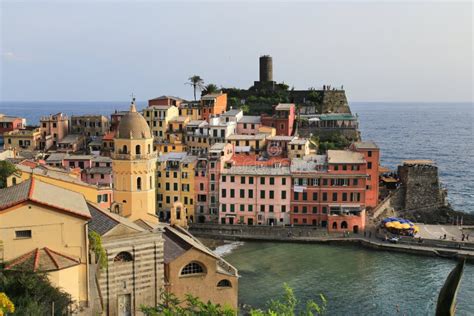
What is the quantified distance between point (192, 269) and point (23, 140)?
55377 mm

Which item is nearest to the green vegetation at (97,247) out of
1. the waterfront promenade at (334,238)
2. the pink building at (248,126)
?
the waterfront promenade at (334,238)

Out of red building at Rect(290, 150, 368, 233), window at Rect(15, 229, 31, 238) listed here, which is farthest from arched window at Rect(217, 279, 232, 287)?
red building at Rect(290, 150, 368, 233)

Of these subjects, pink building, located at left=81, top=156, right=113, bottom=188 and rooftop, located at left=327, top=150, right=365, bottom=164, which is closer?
rooftop, located at left=327, top=150, right=365, bottom=164

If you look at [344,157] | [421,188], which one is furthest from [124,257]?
[421,188]

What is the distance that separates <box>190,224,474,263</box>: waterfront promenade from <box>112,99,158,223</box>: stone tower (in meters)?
19.4

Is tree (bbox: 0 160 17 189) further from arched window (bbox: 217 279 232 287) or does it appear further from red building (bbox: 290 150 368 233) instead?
red building (bbox: 290 150 368 233)

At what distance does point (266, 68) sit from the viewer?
10025 cm

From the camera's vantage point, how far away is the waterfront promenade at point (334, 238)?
50.2m

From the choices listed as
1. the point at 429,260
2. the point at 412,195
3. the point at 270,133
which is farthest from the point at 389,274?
the point at 270,133

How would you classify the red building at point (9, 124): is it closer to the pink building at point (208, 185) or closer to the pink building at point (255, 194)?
the pink building at point (208, 185)

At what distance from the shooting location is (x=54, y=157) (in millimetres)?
65125

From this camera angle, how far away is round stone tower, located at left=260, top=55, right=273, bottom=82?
100 metres

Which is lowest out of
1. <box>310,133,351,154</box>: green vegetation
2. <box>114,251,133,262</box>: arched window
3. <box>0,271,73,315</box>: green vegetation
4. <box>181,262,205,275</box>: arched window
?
<box>181,262,205,275</box>: arched window

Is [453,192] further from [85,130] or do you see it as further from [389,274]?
[85,130]
